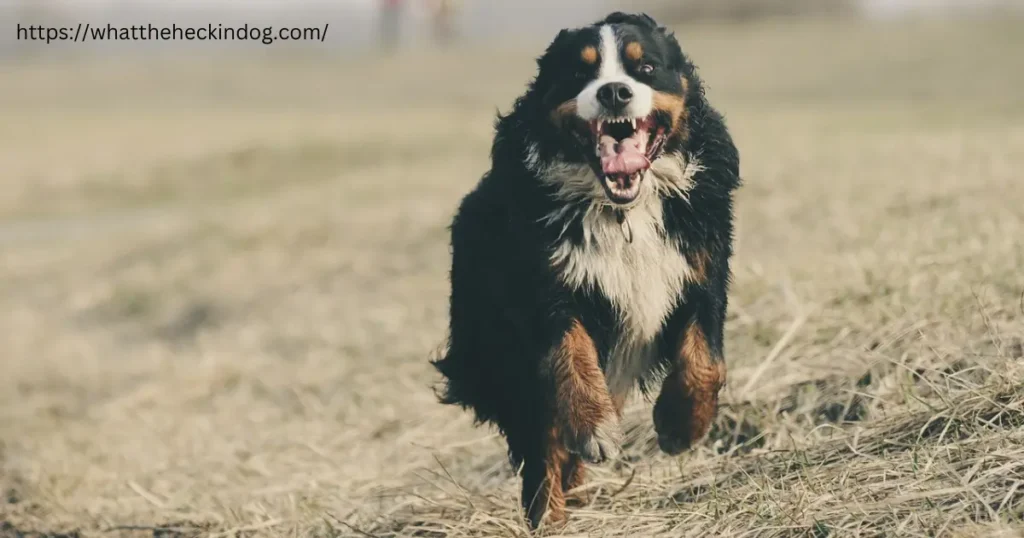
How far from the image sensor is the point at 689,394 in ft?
12.5

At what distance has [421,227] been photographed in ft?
38.4

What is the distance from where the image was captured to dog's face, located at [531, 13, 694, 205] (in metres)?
3.64

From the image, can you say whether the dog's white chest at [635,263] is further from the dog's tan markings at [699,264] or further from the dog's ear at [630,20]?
the dog's ear at [630,20]

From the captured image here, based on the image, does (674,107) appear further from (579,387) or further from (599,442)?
(599,442)

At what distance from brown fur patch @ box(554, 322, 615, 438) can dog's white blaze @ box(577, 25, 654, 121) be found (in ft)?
2.19

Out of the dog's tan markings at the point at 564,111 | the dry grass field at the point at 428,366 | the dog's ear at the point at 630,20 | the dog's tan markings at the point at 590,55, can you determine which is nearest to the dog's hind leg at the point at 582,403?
the dry grass field at the point at 428,366

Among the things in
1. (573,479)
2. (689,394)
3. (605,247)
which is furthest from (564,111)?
(573,479)

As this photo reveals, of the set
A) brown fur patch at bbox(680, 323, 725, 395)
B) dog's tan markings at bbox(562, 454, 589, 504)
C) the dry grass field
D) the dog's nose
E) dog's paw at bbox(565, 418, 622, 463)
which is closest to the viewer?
the dog's nose

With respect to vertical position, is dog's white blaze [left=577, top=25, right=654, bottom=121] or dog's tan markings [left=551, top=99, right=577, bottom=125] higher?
dog's white blaze [left=577, top=25, right=654, bottom=121]

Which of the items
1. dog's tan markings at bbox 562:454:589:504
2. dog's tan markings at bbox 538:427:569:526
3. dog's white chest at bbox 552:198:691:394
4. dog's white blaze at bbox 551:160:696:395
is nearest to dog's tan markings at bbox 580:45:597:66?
dog's white blaze at bbox 551:160:696:395

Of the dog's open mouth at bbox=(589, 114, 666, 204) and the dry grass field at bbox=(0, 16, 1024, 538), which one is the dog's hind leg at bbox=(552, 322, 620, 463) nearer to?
the dry grass field at bbox=(0, 16, 1024, 538)

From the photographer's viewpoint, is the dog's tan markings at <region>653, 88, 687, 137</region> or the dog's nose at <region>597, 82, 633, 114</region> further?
the dog's tan markings at <region>653, 88, 687, 137</region>

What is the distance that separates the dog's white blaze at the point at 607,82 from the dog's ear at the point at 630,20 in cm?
13

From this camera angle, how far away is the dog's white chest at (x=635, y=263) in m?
3.86
